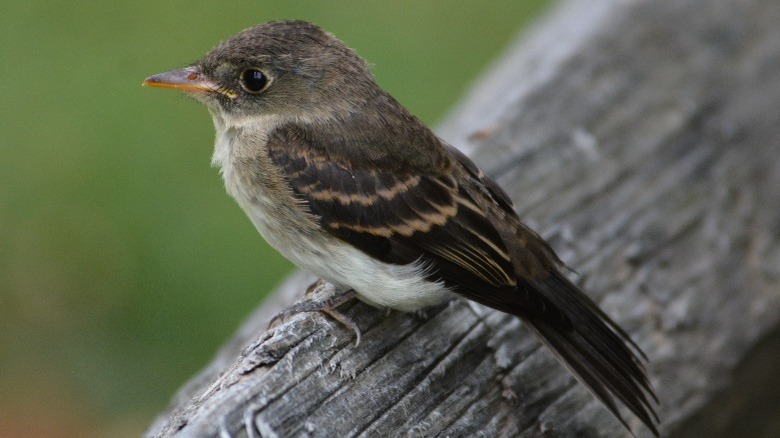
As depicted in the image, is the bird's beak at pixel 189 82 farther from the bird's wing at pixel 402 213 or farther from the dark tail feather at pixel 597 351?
the dark tail feather at pixel 597 351

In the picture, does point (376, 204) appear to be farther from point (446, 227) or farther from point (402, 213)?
point (446, 227)

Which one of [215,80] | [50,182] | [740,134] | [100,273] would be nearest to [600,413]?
[740,134]

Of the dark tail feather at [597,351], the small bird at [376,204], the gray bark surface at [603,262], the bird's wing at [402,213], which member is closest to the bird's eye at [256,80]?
the small bird at [376,204]

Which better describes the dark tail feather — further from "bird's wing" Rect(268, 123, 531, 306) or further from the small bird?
"bird's wing" Rect(268, 123, 531, 306)

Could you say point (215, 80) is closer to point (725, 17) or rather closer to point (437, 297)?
point (437, 297)

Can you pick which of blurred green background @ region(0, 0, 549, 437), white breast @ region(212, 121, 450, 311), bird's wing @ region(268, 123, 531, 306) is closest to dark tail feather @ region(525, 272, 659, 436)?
bird's wing @ region(268, 123, 531, 306)

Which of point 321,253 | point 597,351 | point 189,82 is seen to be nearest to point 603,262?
point 597,351

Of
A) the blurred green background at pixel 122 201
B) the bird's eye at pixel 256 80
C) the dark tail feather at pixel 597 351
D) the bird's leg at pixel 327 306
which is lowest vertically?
the dark tail feather at pixel 597 351

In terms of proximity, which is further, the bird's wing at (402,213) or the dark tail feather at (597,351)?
the bird's wing at (402,213)
